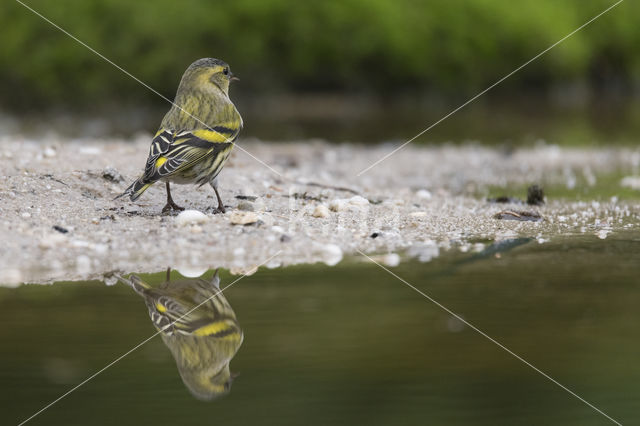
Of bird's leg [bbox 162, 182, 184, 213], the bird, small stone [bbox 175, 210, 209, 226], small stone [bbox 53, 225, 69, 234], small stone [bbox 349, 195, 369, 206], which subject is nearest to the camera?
small stone [bbox 53, 225, 69, 234]

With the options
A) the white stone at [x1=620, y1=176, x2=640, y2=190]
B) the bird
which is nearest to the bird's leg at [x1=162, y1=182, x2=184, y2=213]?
the bird

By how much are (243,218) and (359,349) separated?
94.5 inches

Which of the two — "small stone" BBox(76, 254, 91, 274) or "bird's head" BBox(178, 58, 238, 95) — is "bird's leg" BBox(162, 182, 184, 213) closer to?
"bird's head" BBox(178, 58, 238, 95)

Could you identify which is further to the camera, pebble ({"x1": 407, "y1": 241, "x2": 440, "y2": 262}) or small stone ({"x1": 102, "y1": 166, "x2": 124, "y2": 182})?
small stone ({"x1": 102, "y1": 166, "x2": 124, "y2": 182})

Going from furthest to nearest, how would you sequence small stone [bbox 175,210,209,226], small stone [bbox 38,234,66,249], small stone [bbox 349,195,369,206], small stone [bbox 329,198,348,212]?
small stone [bbox 349,195,369,206] → small stone [bbox 329,198,348,212] → small stone [bbox 175,210,209,226] → small stone [bbox 38,234,66,249]

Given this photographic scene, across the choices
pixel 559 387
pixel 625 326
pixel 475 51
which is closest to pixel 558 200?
pixel 625 326

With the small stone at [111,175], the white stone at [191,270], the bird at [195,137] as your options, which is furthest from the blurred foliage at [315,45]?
the white stone at [191,270]

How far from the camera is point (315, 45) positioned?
30.2 meters

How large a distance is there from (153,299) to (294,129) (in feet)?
49.4

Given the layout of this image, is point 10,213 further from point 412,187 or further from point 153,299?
point 412,187

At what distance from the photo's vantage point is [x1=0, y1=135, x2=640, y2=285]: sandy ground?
5.23m

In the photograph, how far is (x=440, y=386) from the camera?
3.22 m

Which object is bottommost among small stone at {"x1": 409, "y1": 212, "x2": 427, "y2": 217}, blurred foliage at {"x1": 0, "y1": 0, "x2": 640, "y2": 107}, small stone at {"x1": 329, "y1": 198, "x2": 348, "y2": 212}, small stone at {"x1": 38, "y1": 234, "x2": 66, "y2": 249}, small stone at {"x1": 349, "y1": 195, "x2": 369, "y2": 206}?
small stone at {"x1": 38, "y1": 234, "x2": 66, "y2": 249}

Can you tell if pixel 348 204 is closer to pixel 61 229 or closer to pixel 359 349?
pixel 61 229
